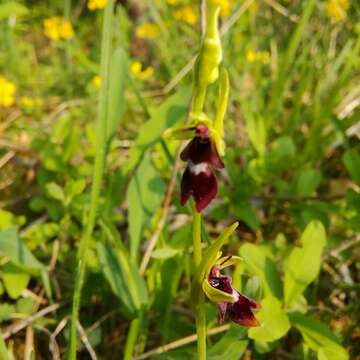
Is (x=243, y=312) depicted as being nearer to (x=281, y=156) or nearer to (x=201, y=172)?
(x=201, y=172)

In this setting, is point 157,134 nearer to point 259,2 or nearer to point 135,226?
point 135,226

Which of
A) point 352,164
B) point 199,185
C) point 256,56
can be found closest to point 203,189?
point 199,185

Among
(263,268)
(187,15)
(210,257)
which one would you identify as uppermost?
(187,15)

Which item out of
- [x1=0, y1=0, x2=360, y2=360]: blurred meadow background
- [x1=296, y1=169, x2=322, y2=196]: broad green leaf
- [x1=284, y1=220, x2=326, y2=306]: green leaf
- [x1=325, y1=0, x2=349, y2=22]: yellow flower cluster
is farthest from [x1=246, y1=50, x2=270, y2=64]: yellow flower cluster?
[x1=284, y1=220, x2=326, y2=306]: green leaf

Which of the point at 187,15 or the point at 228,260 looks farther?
the point at 187,15

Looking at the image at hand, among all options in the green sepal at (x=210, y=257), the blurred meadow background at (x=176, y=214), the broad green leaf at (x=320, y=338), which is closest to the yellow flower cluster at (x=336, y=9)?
the blurred meadow background at (x=176, y=214)

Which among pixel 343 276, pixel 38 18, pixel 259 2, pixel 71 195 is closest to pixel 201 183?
pixel 71 195

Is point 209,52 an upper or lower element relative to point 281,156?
upper

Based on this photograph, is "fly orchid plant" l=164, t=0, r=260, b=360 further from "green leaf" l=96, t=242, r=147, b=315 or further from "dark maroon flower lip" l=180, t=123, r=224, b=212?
"green leaf" l=96, t=242, r=147, b=315
